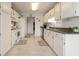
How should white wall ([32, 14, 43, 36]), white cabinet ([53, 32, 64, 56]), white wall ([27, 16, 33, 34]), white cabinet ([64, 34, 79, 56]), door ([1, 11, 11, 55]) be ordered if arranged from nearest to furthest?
1. white cabinet ([64, 34, 79, 56])
2. white cabinet ([53, 32, 64, 56])
3. door ([1, 11, 11, 55])
4. white wall ([32, 14, 43, 36])
5. white wall ([27, 16, 33, 34])

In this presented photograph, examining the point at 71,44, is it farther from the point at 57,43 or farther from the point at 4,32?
the point at 4,32

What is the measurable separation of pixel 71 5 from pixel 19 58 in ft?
10.6

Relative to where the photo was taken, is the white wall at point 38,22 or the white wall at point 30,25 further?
the white wall at point 30,25

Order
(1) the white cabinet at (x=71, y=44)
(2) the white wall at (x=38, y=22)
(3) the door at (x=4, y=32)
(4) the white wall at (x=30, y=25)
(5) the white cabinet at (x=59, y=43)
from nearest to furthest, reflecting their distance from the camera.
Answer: (1) the white cabinet at (x=71, y=44) < (5) the white cabinet at (x=59, y=43) < (3) the door at (x=4, y=32) < (2) the white wall at (x=38, y=22) < (4) the white wall at (x=30, y=25)

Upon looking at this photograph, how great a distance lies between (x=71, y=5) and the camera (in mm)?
3902

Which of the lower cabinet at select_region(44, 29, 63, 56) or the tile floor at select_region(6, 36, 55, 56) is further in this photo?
the tile floor at select_region(6, 36, 55, 56)

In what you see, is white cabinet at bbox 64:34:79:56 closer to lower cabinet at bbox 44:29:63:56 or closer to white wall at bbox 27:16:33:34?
lower cabinet at bbox 44:29:63:56

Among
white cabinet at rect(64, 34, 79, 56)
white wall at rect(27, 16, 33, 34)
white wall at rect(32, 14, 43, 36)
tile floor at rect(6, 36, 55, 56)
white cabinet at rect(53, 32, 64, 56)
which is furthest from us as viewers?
white wall at rect(27, 16, 33, 34)

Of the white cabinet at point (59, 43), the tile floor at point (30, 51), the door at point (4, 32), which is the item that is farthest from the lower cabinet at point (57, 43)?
the door at point (4, 32)

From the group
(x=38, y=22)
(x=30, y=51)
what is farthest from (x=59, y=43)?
(x=38, y=22)

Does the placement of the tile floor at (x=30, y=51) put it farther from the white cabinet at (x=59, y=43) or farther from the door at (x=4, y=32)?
the white cabinet at (x=59, y=43)

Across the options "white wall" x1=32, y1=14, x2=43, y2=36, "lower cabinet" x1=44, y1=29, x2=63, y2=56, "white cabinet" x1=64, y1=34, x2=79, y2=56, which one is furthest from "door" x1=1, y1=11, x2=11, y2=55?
"white wall" x1=32, y1=14, x2=43, y2=36

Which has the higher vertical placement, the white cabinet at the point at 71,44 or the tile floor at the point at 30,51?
the white cabinet at the point at 71,44

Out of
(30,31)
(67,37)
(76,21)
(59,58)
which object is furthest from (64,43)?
(30,31)
